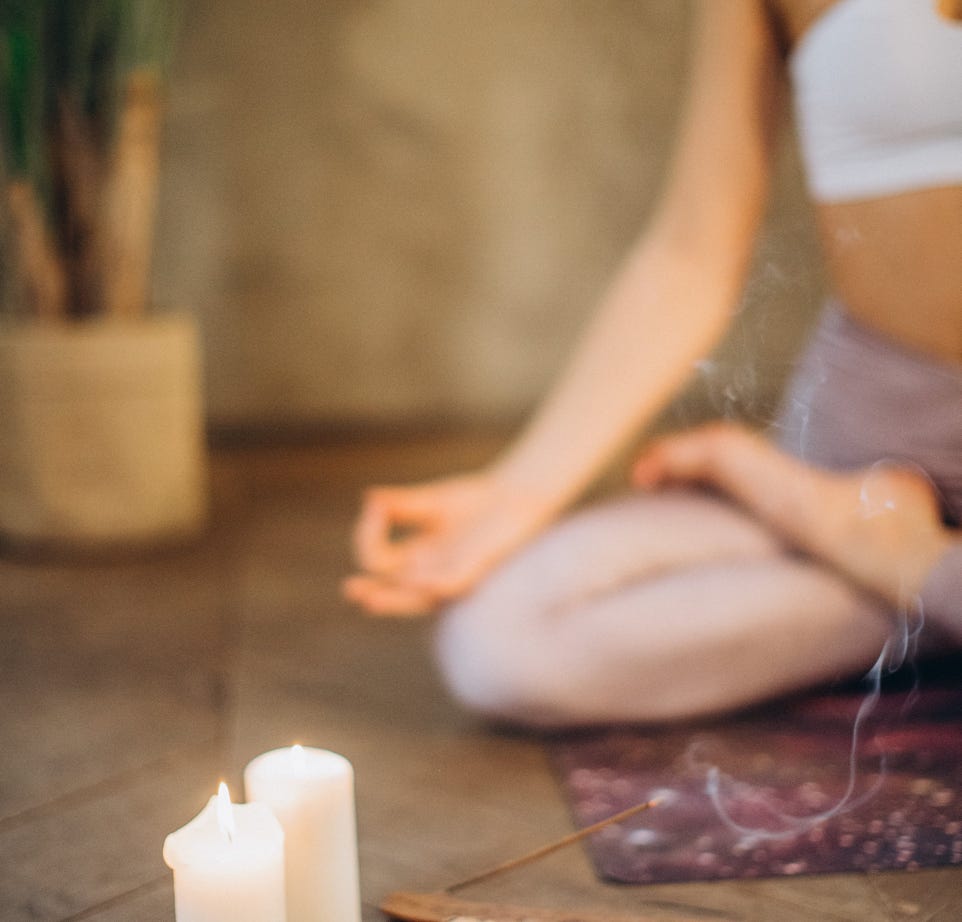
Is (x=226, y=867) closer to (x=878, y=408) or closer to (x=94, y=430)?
(x=878, y=408)

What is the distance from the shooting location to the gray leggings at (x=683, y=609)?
1042mm

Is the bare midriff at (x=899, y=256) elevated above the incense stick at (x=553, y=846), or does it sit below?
above

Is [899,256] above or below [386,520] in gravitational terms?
above

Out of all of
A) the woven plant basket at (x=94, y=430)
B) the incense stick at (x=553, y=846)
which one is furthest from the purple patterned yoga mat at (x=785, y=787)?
the woven plant basket at (x=94, y=430)

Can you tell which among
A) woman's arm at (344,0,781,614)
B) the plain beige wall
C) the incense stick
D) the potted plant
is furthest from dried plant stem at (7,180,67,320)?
the incense stick

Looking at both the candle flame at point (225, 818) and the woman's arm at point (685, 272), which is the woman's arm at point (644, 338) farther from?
the candle flame at point (225, 818)

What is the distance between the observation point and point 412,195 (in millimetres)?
2305

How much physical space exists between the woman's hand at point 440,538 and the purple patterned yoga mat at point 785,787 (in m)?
0.18

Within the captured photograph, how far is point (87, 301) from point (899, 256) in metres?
1.34

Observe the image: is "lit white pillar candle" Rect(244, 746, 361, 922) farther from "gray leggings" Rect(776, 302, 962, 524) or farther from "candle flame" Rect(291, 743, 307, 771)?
"gray leggings" Rect(776, 302, 962, 524)

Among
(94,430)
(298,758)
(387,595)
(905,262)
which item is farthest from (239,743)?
(94,430)

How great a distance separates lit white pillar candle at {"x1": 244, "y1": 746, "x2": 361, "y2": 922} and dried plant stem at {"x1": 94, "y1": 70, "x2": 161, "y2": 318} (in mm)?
1387

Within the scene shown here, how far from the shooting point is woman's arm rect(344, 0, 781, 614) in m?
1.07

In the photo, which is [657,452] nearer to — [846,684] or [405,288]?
[846,684]
